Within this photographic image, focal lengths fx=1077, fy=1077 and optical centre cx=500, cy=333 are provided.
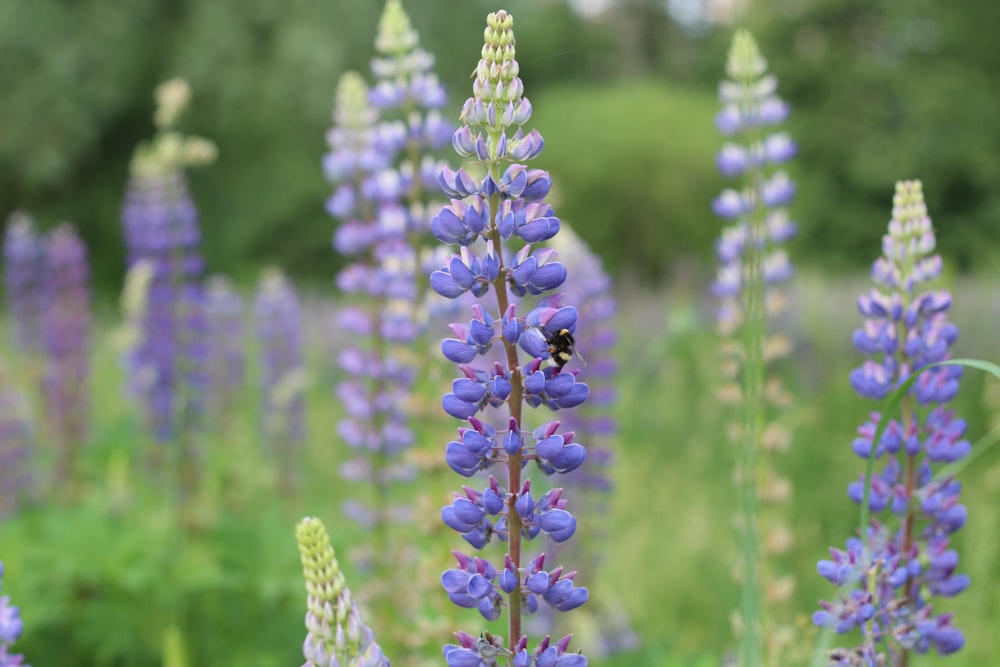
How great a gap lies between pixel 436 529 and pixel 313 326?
26.2ft

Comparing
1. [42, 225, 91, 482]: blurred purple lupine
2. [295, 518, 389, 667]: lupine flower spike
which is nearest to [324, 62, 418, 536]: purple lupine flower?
[295, 518, 389, 667]: lupine flower spike

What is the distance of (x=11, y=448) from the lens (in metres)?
4.28

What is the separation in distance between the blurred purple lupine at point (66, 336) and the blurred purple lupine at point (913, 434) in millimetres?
3894

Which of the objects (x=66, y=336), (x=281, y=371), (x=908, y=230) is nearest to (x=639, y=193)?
(x=281, y=371)

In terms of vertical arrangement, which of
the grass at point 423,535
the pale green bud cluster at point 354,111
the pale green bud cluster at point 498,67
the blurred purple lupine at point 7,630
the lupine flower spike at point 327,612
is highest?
the pale green bud cluster at point 354,111

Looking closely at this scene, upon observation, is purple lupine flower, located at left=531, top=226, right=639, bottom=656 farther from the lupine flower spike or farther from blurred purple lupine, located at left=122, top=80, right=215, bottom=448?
the lupine flower spike

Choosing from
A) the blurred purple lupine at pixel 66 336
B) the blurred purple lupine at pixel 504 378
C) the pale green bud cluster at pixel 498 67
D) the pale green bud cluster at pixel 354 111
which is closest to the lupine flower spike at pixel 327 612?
the blurred purple lupine at pixel 504 378

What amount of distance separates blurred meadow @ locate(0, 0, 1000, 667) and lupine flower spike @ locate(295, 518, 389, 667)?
759 millimetres

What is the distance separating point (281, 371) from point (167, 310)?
4.02 feet

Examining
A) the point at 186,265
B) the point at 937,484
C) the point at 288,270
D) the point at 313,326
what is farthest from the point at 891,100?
the point at 937,484

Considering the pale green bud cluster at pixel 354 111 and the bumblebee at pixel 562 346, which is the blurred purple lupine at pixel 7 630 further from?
the pale green bud cluster at pixel 354 111

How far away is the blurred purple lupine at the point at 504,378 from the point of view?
1.29 metres

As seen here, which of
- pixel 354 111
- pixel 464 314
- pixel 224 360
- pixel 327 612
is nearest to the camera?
pixel 327 612

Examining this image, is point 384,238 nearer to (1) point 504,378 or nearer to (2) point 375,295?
(2) point 375,295
